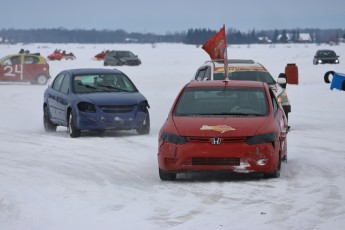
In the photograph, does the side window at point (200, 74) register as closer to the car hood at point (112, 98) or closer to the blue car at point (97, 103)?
the blue car at point (97, 103)

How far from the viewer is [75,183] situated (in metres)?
10.9

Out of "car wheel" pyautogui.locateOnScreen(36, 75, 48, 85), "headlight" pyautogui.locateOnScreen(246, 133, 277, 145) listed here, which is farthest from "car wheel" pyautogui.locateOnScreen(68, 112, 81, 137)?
"car wheel" pyautogui.locateOnScreen(36, 75, 48, 85)

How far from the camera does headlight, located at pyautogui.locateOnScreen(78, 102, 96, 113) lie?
17344mm

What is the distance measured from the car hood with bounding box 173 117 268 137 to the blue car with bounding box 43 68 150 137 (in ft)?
19.5

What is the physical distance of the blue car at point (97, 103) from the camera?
17.3 meters

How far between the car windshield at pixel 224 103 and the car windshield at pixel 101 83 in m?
6.06

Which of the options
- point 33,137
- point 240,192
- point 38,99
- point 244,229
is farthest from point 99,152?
point 38,99

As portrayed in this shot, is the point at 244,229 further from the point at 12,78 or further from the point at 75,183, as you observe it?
the point at 12,78

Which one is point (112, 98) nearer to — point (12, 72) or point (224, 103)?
point (224, 103)

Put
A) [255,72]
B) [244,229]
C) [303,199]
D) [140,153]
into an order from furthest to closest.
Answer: [255,72]
[140,153]
[303,199]
[244,229]

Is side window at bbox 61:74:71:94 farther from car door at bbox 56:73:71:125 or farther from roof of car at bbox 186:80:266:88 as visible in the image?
roof of car at bbox 186:80:266:88

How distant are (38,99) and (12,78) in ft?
32.8

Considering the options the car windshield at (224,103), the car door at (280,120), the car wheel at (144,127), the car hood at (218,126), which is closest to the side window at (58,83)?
the car wheel at (144,127)

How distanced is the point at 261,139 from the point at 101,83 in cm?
806
